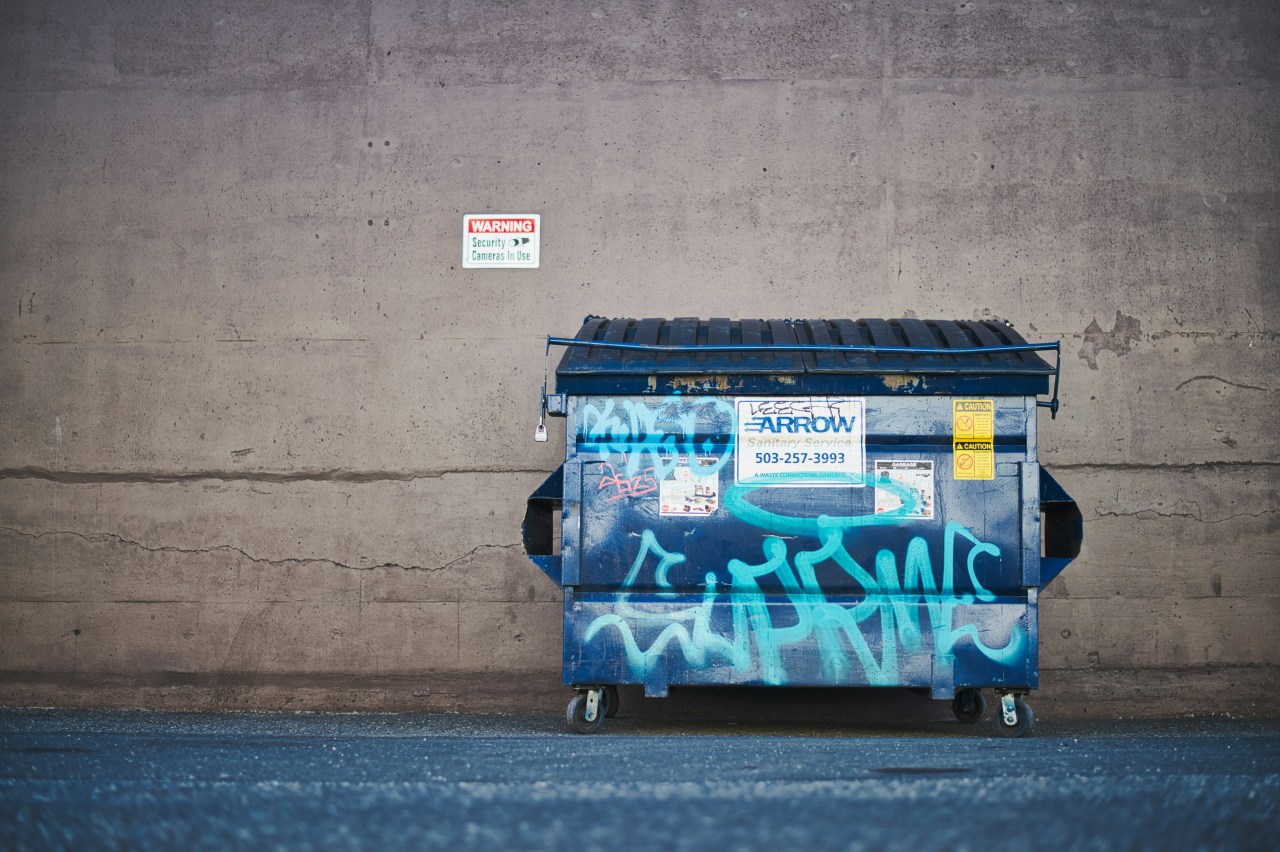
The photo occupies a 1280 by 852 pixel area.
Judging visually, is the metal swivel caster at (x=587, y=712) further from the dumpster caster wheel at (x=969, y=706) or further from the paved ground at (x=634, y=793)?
the dumpster caster wheel at (x=969, y=706)

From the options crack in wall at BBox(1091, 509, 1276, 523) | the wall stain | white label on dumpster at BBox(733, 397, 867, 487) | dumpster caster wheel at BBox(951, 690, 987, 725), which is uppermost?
the wall stain

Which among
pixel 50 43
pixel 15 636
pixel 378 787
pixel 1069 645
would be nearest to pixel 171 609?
pixel 15 636

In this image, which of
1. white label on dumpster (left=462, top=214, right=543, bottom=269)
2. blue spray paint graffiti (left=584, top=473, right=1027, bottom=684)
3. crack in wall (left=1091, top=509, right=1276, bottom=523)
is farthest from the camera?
white label on dumpster (left=462, top=214, right=543, bottom=269)

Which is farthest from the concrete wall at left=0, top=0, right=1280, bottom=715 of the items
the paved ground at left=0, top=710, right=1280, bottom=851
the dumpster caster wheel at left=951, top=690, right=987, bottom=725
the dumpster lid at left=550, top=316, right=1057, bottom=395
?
the paved ground at left=0, top=710, right=1280, bottom=851

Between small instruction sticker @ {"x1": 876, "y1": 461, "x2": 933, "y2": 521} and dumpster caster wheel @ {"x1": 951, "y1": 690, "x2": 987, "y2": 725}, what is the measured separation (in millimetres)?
1222

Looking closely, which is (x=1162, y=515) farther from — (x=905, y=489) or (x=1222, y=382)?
(x=905, y=489)

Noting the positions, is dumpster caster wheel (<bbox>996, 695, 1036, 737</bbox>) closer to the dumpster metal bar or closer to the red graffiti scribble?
the dumpster metal bar

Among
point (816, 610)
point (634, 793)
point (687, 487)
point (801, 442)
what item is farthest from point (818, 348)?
point (634, 793)

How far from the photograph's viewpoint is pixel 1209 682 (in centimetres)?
624

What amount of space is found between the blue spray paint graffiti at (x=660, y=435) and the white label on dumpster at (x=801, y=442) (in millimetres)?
95

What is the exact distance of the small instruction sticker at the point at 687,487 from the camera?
511cm

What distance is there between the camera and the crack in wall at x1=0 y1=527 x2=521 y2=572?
6480 millimetres

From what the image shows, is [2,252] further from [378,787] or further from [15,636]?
[378,787]

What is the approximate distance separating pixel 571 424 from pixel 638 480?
0.39 meters
